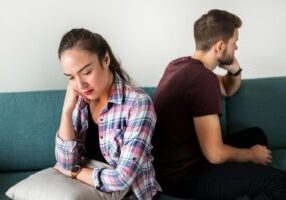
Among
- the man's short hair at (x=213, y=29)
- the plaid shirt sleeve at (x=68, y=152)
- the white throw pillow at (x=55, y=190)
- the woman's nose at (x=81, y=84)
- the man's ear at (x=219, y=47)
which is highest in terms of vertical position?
the man's short hair at (x=213, y=29)

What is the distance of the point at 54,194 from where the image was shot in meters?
1.36

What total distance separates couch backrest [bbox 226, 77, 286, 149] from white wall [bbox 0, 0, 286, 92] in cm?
23

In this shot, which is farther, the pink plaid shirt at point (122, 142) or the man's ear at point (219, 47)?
the man's ear at point (219, 47)

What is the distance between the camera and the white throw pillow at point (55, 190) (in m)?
1.35

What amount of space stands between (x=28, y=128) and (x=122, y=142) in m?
0.72

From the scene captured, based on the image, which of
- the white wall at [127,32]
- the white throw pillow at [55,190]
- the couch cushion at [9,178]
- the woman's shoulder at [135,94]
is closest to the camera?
the white throw pillow at [55,190]

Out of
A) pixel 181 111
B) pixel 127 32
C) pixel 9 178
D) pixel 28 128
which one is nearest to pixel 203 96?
pixel 181 111

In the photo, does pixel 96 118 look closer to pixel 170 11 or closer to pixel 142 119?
pixel 142 119

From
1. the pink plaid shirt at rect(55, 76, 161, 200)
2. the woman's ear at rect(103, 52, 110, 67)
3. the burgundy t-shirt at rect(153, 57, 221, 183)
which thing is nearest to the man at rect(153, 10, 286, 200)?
the burgundy t-shirt at rect(153, 57, 221, 183)

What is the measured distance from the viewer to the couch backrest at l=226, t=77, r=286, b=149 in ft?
6.95

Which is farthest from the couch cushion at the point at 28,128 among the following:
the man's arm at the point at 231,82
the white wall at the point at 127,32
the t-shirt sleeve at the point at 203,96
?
the man's arm at the point at 231,82

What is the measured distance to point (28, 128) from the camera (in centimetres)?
196

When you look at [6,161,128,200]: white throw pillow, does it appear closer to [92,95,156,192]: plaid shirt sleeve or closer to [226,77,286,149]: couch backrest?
[92,95,156,192]: plaid shirt sleeve

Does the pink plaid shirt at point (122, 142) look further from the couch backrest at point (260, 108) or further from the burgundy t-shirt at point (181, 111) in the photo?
the couch backrest at point (260, 108)
